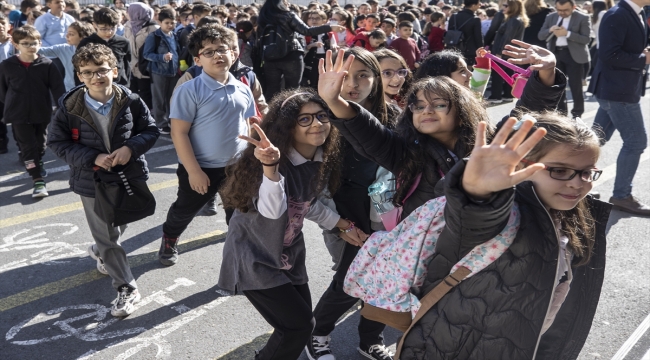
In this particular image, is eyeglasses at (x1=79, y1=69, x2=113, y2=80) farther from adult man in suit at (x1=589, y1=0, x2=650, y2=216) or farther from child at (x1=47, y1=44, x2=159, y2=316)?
adult man in suit at (x1=589, y1=0, x2=650, y2=216)

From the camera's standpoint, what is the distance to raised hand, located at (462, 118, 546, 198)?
5.45 feet

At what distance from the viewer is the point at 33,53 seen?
624cm

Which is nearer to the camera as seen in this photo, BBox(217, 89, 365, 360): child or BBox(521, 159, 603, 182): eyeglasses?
BBox(521, 159, 603, 182): eyeglasses

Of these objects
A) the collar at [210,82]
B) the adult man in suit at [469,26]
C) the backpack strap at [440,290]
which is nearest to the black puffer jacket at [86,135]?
the collar at [210,82]

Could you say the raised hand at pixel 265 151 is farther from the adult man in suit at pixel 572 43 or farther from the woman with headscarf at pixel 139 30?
the adult man in suit at pixel 572 43

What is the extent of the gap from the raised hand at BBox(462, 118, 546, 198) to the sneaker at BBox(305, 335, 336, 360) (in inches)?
80.1

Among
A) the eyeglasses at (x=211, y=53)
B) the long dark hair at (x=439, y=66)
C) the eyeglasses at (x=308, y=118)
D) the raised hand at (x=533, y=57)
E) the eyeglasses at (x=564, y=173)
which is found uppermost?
the raised hand at (x=533, y=57)

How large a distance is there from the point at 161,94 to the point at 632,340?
6967 mm

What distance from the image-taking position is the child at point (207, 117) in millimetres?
4160

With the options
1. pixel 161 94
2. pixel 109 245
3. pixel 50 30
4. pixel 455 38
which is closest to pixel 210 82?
pixel 109 245

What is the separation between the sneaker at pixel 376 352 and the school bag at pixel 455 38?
8470 mm

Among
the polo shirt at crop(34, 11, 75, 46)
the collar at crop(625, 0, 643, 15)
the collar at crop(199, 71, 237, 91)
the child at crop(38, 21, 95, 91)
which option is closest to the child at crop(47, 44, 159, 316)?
the collar at crop(199, 71, 237, 91)

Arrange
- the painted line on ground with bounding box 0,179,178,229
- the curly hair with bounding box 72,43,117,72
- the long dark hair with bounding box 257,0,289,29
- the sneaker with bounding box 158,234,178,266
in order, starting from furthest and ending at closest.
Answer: the long dark hair with bounding box 257,0,289,29 < the painted line on ground with bounding box 0,179,178,229 < the sneaker with bounding box 158,234,178,266 < the curly hair with bounding box 72,43,117,72

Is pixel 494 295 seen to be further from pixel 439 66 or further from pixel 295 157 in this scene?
pixel 439 66
